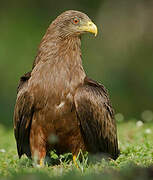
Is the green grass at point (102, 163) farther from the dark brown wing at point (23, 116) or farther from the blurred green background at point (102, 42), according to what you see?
the blurred green background at point (102, 42)

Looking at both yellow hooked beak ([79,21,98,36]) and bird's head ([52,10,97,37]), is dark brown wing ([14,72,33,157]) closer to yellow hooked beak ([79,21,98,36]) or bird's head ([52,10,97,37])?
bird's head ([52,10,97,37])

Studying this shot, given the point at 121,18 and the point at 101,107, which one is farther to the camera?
the point at 121,18

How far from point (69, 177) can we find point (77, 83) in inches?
93.5

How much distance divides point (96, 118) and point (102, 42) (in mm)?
13521

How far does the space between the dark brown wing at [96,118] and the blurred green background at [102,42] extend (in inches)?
400

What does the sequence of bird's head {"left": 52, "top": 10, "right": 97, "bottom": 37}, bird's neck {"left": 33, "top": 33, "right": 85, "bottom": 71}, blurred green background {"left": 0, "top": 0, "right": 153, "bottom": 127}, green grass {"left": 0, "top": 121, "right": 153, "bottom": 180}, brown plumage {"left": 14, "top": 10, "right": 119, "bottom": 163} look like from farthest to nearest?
blurred green background {"left": 0, "top": 0, "right": 153, "bottom": 127} < bird's head {"left": 52, "top": 10, "right": 97, "bottom": 37} < bird's neck {"left": 33, "top": 33, "right": 85, "bottom": 71} < brown plumage {"left": 14, "top": 10, "right": 119, "bottom": 163} < green grass {"left": 0, "top": 121, "right": 153, "bottom": 180}

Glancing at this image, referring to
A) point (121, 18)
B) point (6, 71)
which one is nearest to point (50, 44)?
point (6, 71)

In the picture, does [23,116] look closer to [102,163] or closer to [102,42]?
[102,163]

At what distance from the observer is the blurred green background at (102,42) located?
18.9 metres

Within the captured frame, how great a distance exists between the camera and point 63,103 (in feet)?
23.9

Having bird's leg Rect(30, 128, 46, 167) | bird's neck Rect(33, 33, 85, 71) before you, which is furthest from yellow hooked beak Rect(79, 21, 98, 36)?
bird's leg Rect(30, 128, 46, 167)

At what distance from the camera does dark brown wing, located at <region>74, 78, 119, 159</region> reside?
24.1 feet

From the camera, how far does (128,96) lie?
18.2 meters

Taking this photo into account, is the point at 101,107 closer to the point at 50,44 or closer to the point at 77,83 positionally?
the point at 77,83
